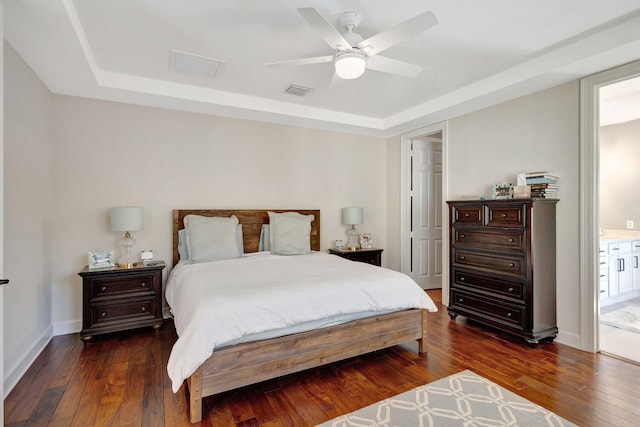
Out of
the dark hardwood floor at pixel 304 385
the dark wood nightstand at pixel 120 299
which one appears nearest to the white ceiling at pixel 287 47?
the dark wood nightstand at pixel 120 299

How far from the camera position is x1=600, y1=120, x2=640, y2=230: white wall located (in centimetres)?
438

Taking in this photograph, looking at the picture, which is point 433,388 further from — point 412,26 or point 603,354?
point 412,26

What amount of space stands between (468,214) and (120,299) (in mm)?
3736

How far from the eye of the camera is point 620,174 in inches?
178

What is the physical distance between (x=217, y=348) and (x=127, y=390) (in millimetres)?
852

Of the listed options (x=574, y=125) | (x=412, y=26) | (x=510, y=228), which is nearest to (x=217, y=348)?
(x=412, y=26)

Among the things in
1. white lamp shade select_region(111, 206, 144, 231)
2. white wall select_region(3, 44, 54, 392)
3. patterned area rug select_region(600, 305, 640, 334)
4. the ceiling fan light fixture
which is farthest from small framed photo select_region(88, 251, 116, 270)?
patterned area rug select_region(600, 305, 640, 334)

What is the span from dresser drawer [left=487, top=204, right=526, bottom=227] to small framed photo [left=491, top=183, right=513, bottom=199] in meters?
0.19

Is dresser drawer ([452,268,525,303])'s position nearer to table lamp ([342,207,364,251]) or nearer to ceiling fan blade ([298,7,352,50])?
table lamp ([342,207,364,251])

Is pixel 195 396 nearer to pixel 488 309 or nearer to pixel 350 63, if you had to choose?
pixel 350 63

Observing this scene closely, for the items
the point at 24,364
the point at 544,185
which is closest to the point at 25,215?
the point at 24,364

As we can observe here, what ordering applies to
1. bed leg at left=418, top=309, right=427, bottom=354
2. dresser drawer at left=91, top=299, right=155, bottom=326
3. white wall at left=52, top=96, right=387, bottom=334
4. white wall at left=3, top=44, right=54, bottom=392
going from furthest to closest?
white wall at left=52, top=96, right=387, bottom=334 < dresser drawer at left=91, top=299, right=155, bottom=326 < bed leg at left=418, top=309, right=427, bottom=354 < white wall at left=3, top=44, right=54, bottom=392

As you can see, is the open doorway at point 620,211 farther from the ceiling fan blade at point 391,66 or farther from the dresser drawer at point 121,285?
the dresser drawer at point 121,285

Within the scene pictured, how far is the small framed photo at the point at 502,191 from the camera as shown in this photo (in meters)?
3.27
